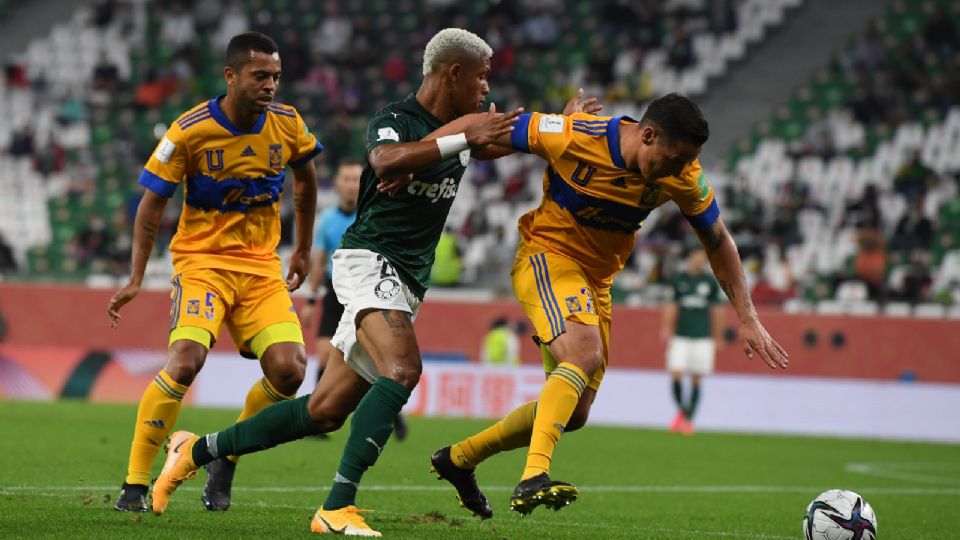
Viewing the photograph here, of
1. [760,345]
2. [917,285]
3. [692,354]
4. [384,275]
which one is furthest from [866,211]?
[384,275]

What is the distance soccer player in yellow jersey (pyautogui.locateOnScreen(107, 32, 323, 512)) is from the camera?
7.39m

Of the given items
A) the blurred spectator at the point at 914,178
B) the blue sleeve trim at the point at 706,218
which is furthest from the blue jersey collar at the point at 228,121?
the blurred spectator at the point at 914,178

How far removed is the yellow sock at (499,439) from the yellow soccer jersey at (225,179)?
160 cm

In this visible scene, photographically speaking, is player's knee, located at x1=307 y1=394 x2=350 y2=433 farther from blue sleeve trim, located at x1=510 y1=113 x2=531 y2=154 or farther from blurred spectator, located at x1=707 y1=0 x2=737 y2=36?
blurred spectator, located at x1=707 y1=0 x2=737 y2=36

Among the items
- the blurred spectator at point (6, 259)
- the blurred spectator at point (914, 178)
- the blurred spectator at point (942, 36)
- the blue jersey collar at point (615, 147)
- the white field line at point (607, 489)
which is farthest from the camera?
the blurred spectator at point (942, 36)

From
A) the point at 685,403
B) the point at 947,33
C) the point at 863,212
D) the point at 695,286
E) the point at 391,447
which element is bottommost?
the point at 391,447

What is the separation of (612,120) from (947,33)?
20.3 m

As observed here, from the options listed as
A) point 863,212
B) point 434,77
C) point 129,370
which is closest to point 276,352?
point 434,77

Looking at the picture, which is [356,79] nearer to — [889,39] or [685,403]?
[889,39]

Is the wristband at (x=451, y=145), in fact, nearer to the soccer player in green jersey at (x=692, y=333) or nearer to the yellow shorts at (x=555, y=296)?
the yellow shorts at (x=555, y=296)

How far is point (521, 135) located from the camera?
21.6ft

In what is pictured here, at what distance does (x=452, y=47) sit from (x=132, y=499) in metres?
2.87

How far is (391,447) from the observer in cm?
1305

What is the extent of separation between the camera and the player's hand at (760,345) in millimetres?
6666
